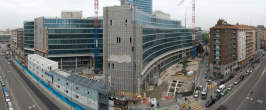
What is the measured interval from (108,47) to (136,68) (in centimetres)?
920

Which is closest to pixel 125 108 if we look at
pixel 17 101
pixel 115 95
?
pixel 115 95

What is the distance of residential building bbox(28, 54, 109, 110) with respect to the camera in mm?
40375

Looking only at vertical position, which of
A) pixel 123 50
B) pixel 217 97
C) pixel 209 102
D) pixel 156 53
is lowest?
pixel 209 102

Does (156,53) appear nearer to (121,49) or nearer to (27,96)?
(121,49)

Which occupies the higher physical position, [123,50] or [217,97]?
[123,50]

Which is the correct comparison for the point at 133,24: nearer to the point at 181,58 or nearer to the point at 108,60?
the point at 108,60

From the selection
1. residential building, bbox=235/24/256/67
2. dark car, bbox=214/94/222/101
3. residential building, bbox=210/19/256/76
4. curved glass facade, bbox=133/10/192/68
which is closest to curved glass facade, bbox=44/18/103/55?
curved glass facade, bbox=133/10/192/68

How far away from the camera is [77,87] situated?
152ft

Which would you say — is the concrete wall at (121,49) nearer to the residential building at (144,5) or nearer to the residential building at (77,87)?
the residential building at (77,87)

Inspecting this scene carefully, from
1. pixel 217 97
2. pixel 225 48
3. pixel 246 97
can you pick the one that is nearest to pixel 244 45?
pixel 225 48

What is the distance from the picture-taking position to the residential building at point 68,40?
87312 mm

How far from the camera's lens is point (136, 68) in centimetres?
4841

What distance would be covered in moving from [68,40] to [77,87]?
47.1 metres

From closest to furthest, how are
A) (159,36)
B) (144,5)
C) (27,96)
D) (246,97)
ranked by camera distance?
(246,97), (27,96), (159,36), (144,5)
